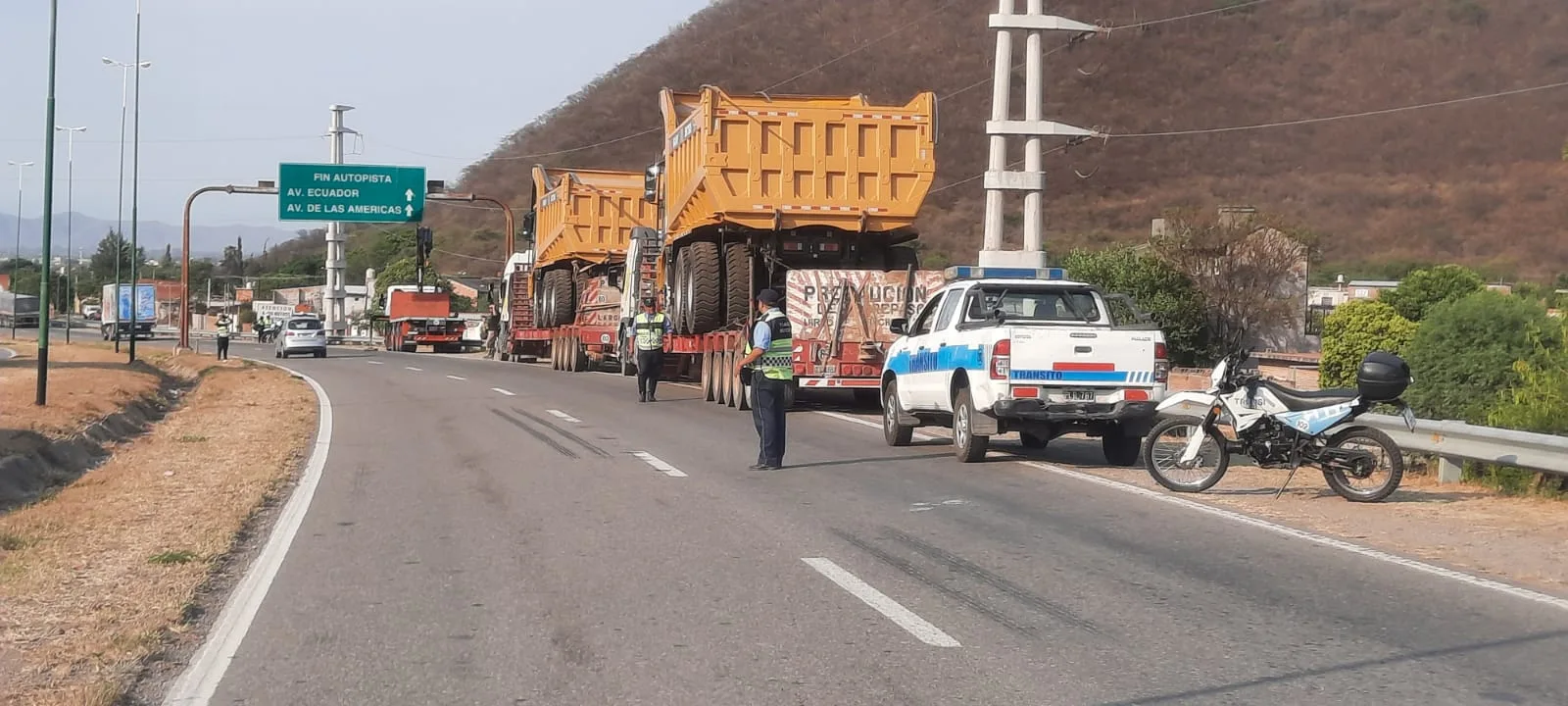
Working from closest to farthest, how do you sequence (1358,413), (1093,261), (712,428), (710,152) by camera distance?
(1358,413) < (712,428) < (710,152) < (1093,261)

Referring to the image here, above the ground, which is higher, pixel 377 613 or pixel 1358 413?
pixel 1358 413

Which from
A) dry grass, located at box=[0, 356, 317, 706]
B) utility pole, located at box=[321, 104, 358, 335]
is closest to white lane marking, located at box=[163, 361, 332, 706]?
dry grass, located at box=[0, 356, 317, 706]

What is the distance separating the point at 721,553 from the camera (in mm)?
9609

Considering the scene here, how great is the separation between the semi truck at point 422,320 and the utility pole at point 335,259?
541 centimetres

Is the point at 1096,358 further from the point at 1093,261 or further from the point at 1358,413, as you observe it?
the point at 1093,261

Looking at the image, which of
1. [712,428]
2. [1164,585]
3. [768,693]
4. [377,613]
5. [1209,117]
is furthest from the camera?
[1209,117]

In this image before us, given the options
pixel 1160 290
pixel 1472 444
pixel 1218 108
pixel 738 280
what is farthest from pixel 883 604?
pixel 1218 108

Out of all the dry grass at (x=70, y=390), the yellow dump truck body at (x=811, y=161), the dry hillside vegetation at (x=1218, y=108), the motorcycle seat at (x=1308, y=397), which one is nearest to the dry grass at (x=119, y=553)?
the dry grass at (x=70, y=390)

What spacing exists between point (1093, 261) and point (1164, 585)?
35.0m

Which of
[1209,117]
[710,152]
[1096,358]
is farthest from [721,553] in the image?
[1209,117]

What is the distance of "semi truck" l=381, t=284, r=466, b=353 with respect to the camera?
6431cm

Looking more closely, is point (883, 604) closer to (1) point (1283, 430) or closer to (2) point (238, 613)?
(2) point (238, 613)

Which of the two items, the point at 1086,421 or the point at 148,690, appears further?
the point at 1086,421

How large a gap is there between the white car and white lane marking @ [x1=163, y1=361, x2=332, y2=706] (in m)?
37.6
